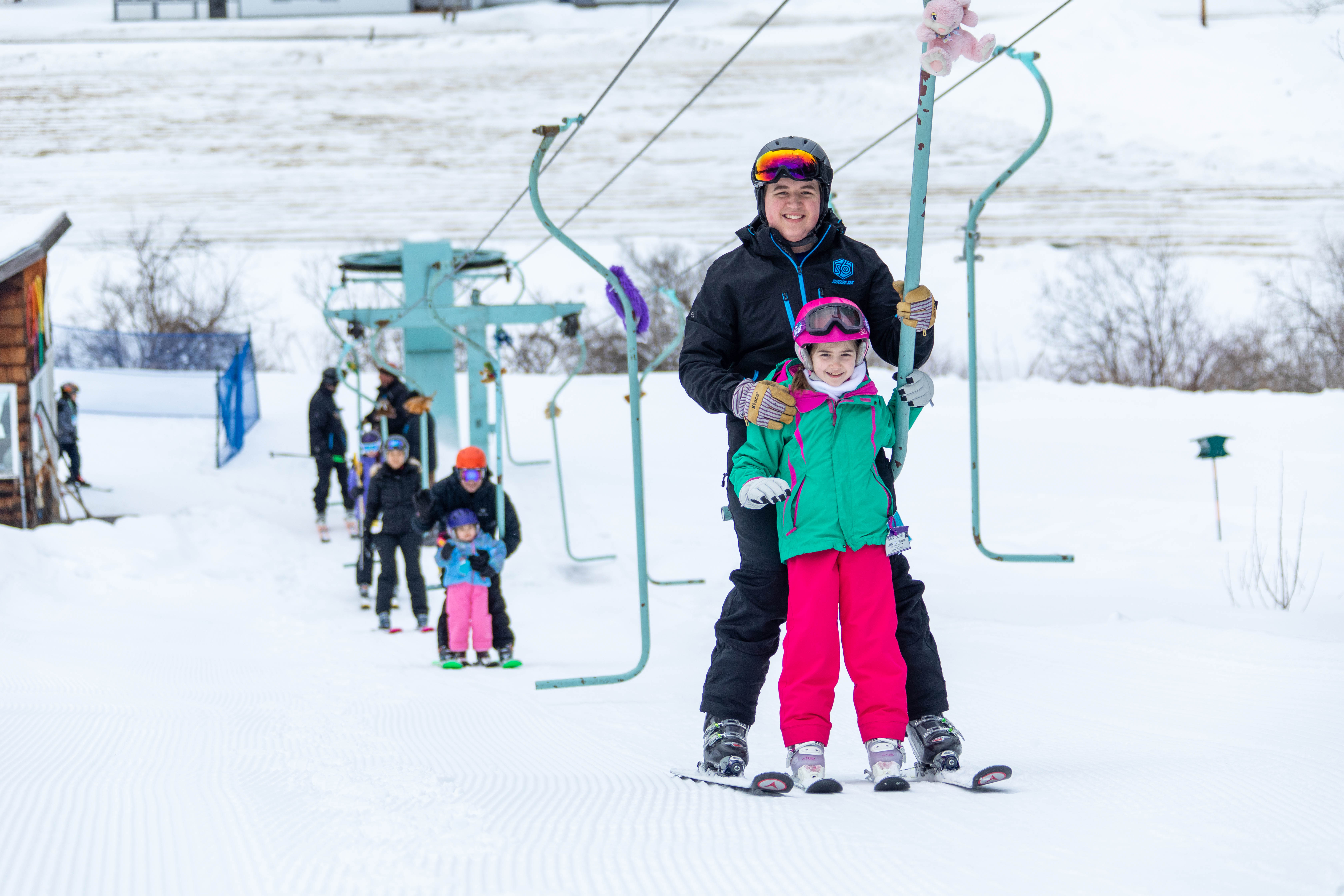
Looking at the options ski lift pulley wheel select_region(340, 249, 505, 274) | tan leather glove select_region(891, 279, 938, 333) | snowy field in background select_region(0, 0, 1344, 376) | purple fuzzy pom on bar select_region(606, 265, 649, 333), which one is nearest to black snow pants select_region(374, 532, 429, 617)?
purple fuzzy pom on bar select_region(606, 265, 649, 333)

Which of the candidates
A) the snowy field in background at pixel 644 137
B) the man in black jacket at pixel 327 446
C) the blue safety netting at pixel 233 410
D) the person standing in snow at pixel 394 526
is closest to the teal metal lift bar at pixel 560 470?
the person standing in snow at pixel 394 526

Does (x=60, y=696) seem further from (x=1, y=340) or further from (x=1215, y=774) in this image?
(x=1, y=340)

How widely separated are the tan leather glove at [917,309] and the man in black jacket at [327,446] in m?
10.4

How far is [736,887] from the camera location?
87.4 inches

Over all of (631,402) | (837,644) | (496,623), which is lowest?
(496,623)

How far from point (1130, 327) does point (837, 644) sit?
21458mm

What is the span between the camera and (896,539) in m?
3.14

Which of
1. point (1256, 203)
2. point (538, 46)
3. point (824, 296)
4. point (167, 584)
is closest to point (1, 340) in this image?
point (167, 584)

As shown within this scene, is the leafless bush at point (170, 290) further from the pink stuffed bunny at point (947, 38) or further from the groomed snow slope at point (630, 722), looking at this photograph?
the pink stuffed bunny at point (947, 38)

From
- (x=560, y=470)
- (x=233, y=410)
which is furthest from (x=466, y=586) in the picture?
(x=233, y=410)

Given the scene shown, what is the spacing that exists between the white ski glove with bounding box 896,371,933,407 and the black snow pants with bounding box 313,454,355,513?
418 inches

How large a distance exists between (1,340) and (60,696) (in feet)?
27.0

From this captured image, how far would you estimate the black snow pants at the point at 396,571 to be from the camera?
8.80 meters

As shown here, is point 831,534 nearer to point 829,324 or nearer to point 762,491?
point 762,491
